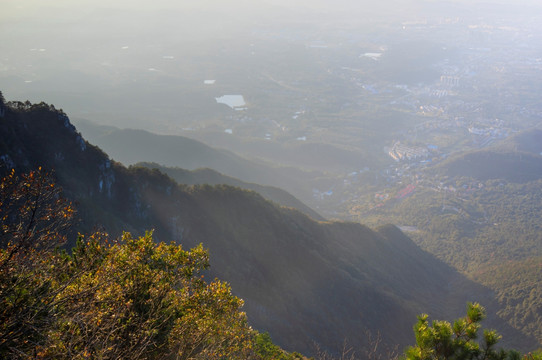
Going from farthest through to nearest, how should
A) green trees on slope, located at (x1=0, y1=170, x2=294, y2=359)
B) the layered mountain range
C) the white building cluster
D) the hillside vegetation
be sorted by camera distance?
the white building cluster < the hillside vegetation < the layered mountain range < green trees on slope, located at (x1=0, y1=170, x2=294, y2=359)

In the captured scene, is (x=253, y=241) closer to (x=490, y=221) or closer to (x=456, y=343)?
(x=456, y=343)

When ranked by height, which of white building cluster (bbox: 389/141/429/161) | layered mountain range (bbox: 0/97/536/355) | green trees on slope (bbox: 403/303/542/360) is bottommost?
white building cluster (bbox: 389/141/429/161)

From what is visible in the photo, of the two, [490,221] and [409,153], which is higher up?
[409,153]

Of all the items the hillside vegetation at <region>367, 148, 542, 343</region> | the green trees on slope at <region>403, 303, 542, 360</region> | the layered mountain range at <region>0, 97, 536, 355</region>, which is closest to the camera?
the green trees on slope at <region>403, 303, 542, 360</region>

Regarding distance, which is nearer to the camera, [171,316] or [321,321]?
[171,316]

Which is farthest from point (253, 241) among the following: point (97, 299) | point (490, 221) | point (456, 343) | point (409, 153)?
point (409, 153)

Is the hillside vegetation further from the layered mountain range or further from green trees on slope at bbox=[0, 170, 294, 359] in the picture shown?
green trees on slope at bbox=[0, 170, 294, 359]

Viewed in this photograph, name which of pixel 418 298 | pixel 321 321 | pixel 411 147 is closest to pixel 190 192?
pixel 321 321

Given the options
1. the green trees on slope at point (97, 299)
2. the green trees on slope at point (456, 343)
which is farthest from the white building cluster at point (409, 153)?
the green trees on slope at point (97, 299)

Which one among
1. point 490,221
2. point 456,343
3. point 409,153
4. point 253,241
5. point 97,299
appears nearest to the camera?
point 97,299

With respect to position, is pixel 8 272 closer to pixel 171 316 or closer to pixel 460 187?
pixel 171 316

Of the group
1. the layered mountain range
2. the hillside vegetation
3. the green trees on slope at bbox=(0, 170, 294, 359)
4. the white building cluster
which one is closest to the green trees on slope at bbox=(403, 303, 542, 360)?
the green trees on slope at bbox=(0, 170, 294, 359)
